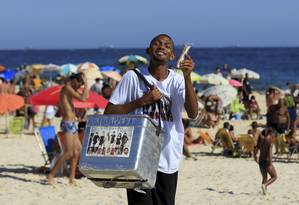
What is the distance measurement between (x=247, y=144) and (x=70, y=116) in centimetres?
448

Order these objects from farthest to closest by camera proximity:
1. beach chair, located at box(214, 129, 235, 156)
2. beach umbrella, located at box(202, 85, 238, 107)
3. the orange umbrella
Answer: beach umbrella, located at box(202, 85, 238, 107)
the orange umbrella
beach chair, located at box(214, 129, 235, 156)

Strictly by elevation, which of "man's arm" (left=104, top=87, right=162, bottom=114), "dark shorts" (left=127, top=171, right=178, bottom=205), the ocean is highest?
the ocean

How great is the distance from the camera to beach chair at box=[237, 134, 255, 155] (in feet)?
36.4

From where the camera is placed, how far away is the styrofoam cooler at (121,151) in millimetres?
3041

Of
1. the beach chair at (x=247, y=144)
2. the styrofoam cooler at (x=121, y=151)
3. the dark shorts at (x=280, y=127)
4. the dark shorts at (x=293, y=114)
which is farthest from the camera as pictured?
the dark shorts at (x=293, y=114)

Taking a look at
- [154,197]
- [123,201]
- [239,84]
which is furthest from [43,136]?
[239,84]

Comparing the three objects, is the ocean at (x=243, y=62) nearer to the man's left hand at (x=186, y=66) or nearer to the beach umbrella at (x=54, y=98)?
the beach umbrella at (x=54, y=98)

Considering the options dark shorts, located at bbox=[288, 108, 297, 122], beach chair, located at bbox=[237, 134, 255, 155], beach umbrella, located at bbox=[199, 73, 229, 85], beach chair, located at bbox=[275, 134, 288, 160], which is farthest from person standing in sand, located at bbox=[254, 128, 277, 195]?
beach umbrella, located at bbox=[199, 73, 229, 85]

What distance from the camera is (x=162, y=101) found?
3365 mm

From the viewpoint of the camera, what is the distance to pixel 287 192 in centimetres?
789

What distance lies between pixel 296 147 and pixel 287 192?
3.09 metres

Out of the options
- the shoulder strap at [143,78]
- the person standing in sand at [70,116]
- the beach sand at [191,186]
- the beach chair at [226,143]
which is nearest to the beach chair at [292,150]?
the beach sand at [191,186]

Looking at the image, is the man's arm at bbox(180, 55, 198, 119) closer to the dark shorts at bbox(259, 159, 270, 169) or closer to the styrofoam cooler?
the styrofoam cooler

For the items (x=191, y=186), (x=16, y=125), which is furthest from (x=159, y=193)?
(x=16, y=125)
